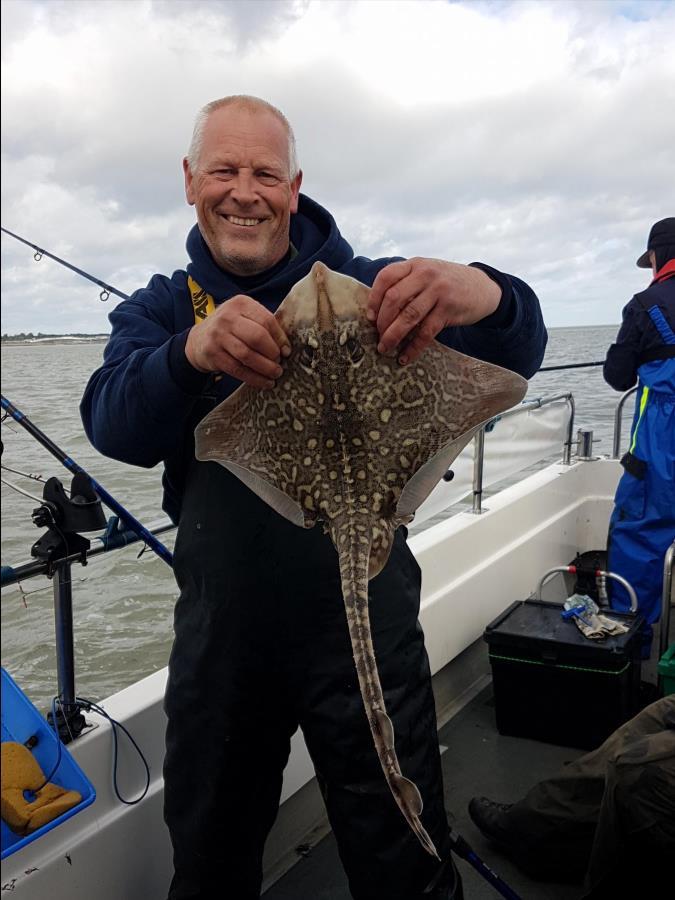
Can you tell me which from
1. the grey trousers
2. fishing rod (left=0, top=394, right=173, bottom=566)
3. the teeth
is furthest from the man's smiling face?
the grey trousers

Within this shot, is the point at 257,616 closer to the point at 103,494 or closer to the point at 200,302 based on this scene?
the point at 103,494

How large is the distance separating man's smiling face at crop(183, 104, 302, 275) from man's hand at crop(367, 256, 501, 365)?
1.88ft

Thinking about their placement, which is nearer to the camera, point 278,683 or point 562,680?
point 278,683

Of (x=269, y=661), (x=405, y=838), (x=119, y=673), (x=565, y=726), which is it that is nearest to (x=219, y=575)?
(x=269, y=661)

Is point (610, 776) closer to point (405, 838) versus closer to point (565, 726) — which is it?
point (405, 838)

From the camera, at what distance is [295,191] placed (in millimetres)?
2010

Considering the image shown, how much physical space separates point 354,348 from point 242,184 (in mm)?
652

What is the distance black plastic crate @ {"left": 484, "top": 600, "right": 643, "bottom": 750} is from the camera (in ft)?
10.8

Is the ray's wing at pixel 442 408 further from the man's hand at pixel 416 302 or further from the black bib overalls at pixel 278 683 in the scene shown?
the black bib overalls at pixel 278 683

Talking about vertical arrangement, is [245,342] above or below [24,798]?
above

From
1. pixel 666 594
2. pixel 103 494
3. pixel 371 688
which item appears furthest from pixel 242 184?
pixel 666 594

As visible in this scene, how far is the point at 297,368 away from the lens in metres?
1.45

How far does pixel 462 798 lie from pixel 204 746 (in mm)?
1631

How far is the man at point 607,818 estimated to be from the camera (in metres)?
1.99
